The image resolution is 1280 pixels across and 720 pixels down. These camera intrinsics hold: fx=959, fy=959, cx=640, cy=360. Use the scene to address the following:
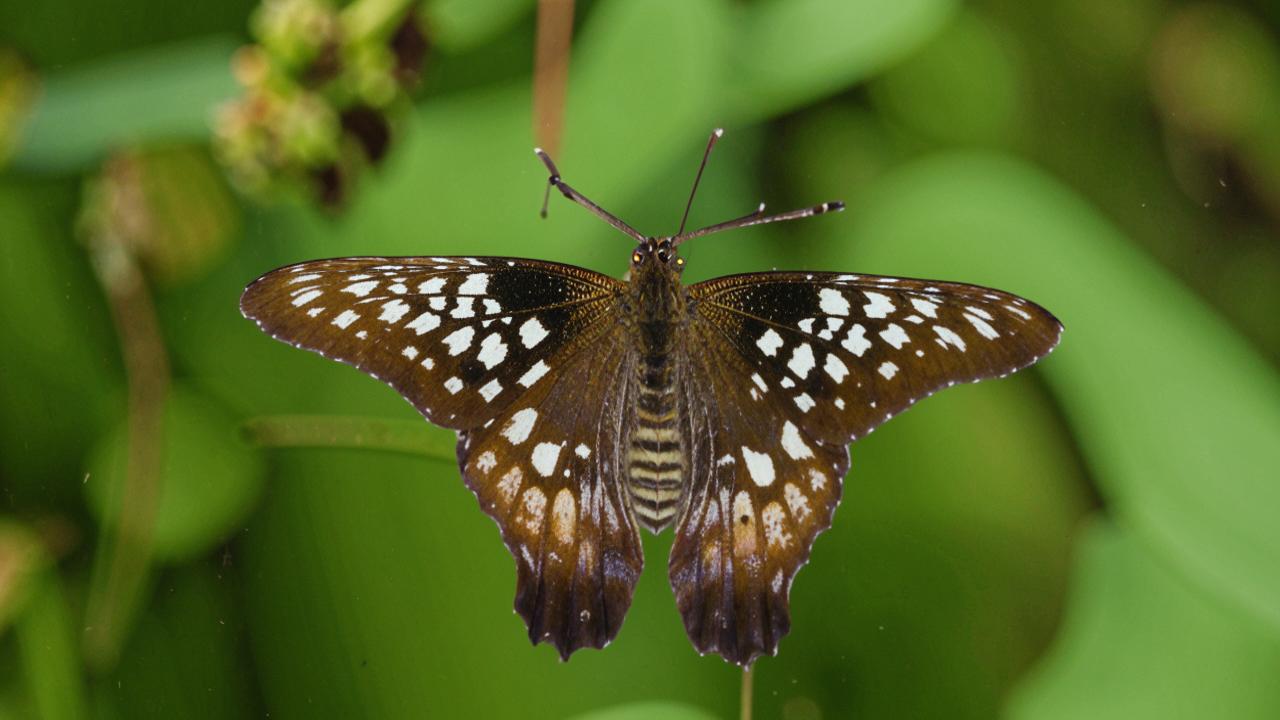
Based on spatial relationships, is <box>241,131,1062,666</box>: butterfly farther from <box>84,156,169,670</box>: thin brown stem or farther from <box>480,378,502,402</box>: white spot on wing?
<box>84,156,169,670</box>: thin brown stem

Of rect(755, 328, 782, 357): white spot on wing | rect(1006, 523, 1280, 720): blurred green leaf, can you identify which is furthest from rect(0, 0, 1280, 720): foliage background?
rect(755, 328, 782, 357): white spot on wing

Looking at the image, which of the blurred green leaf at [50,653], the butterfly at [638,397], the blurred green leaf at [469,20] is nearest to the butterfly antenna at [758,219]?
the butterfly at [638,397]

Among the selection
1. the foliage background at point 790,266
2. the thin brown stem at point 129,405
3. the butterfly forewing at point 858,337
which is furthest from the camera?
the thin brown stem at point 129,405

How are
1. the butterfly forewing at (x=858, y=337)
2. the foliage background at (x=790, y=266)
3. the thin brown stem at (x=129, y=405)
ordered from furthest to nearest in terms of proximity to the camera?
the thin brown stem at (x=129, y=405), the foliage background at (x=790, y=266), the butterfly forewing at (x=858, y=337)

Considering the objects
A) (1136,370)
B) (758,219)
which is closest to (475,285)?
(758,219)

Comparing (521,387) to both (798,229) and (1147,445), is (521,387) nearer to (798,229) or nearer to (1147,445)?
(798,229)

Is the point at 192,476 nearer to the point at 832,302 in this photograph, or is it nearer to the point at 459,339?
the point at 459,339

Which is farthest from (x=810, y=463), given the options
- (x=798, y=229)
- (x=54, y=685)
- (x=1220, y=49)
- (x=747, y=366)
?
(x=54, y=685)

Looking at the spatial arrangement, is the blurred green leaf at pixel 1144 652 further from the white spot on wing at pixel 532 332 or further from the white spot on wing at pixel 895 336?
the white spot on wing at pixel 532 332
